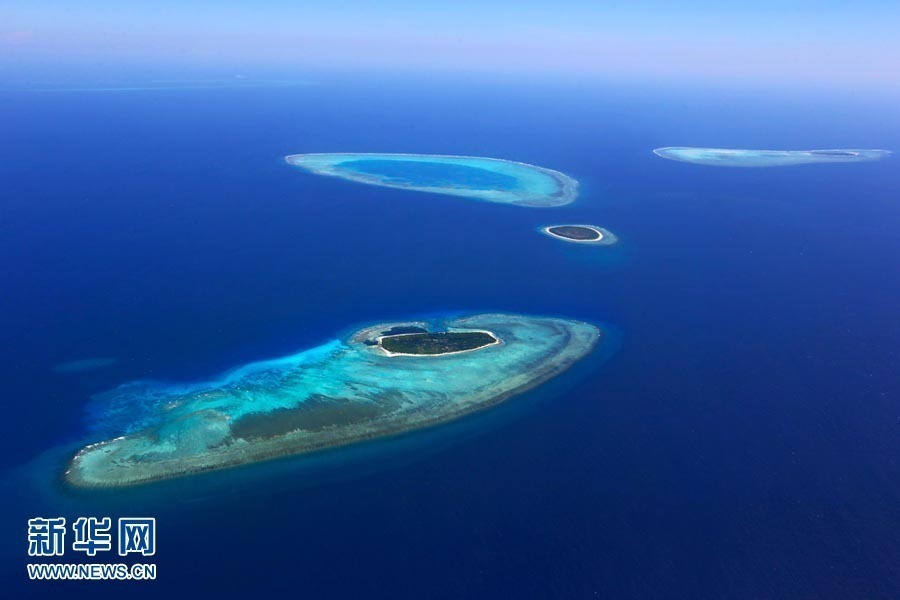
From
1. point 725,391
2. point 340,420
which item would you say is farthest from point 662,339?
point 340,420

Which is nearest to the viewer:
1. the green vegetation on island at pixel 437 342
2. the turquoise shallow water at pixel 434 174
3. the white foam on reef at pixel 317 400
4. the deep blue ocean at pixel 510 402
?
the deep blue ocean at pixel 510 402

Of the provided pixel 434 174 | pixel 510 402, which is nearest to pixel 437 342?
pixel 510 402

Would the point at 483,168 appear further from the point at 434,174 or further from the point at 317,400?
the point at 317,400

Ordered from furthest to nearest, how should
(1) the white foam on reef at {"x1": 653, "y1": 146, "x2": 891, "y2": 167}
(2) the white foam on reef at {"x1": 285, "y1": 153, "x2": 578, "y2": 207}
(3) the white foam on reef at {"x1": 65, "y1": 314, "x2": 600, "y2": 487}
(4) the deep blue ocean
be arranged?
(1) the white foam on reef at {"x1": 653, "y1": 146, "x2": 891, "y2": 167}, (2) the white foam on reef at {"x1": 285, "y1": 153, "x2": 578, "y2": 207}, (3) the white foam on reef at {"x1": 65, "y1": 314, "x2": 600, "y2": 487}, (4) the deep blue ocean

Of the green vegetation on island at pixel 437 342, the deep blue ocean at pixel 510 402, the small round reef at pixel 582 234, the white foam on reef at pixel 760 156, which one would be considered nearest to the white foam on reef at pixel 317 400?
the green vegetation on island at pixel 437 342

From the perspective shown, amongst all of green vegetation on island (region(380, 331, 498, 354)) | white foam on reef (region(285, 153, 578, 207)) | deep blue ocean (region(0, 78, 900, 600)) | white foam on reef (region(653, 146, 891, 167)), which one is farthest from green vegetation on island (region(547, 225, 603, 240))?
white foam on reef (region(653, 146, 891, 167))

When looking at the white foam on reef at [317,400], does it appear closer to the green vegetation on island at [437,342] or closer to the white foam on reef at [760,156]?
the green vegetation on island at [437,342]

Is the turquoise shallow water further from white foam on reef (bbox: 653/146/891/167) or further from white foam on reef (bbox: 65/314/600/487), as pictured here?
white foam on reef (bbox: 653/146/891/167)
